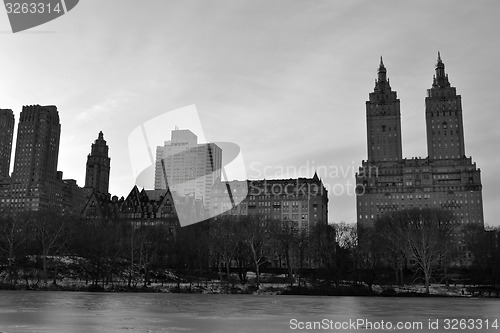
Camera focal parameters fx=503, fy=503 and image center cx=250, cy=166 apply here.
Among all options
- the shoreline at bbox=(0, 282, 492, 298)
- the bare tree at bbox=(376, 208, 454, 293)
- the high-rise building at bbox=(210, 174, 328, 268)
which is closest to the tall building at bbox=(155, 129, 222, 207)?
the high-rise building at bbox=(210, 174, 328, 268)

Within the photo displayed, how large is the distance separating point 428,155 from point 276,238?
10485 cm

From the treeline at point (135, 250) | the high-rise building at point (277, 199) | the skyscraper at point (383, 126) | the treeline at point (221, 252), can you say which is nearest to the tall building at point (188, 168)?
the high-rise building at point (277, 199)

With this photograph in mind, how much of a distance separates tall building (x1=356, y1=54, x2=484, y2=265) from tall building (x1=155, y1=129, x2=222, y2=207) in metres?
50.7

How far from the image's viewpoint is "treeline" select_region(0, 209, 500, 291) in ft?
195

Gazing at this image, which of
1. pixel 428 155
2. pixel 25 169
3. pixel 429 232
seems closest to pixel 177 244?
pixel 429 232

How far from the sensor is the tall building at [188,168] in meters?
114

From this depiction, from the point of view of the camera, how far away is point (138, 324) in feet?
56.7

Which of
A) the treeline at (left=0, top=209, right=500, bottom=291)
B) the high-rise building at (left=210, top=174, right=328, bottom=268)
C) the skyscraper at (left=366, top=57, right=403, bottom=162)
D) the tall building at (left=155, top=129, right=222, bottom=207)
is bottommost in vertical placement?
the treeline at (left=0, top=209, right=500, bottom=291)

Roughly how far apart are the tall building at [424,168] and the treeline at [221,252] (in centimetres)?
7584

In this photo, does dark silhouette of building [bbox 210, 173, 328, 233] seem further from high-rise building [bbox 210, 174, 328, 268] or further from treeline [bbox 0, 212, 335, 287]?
treeline [bbox 0, 212, 335, 287]

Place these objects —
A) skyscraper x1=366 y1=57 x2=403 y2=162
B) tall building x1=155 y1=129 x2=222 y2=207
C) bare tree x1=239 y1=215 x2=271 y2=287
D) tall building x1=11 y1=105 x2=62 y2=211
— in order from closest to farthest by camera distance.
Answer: bare tree x1=239 y1=215 x2=271 y2=287
tall building x1=155 y1=129 x2=222 y2=207
skyscraper x1=366 y1=57 x2=403 y2=162
tall building x1=11 y1=105 x2=62 y2=211

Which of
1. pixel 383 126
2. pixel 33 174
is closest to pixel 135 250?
pixel 383 126

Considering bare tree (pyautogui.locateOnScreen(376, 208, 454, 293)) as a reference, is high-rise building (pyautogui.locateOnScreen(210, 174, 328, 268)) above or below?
above

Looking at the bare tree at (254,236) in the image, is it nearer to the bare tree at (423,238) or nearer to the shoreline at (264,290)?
the shoreline at (264,290)
